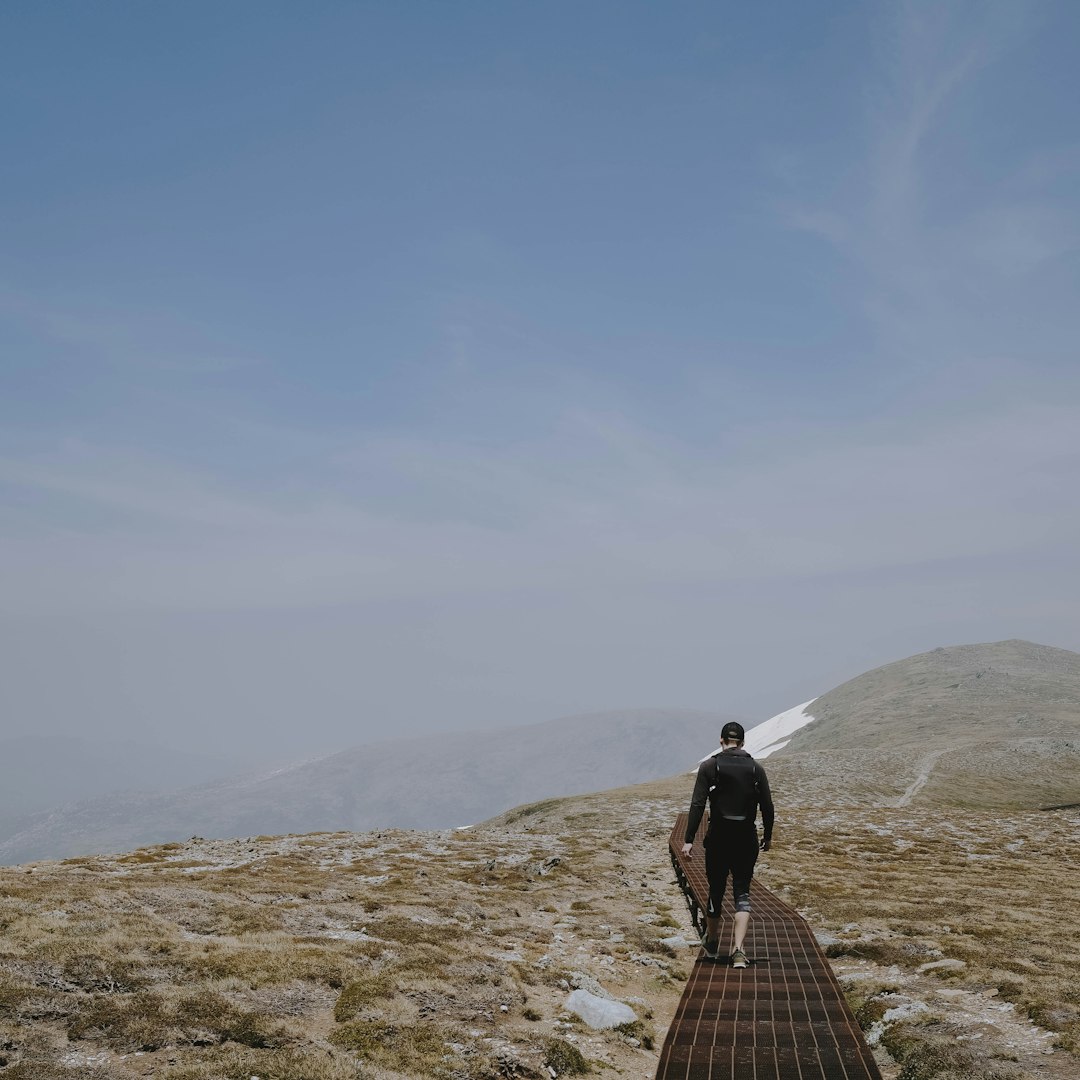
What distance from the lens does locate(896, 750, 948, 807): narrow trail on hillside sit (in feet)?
203

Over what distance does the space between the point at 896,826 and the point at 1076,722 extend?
7925 centimetres

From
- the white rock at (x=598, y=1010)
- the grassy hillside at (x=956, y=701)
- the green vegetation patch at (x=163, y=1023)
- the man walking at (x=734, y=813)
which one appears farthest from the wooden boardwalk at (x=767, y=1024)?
the grassy hillside at (x=956, y=701)

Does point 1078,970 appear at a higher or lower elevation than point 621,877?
higher

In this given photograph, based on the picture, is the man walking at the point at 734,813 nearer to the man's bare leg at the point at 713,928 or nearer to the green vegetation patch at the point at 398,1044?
the man's bare leg at the point at 713,928

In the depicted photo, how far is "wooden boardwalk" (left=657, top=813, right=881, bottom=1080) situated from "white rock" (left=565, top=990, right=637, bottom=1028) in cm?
108

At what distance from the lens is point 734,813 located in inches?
534

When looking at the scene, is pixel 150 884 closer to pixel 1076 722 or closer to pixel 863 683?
pixel 1076 722

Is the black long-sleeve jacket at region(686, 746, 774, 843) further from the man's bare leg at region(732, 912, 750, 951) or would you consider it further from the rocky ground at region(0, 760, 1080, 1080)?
the rocky ground at region(0, 760, 1080, 1080)

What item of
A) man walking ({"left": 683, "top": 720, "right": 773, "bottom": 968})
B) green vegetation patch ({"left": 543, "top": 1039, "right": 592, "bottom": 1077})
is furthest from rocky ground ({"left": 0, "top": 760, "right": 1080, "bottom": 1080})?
man walking ({"left": 683, "top": 720, "right": 773, "bottom": 968})

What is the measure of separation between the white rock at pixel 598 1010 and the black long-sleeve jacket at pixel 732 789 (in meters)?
3.26

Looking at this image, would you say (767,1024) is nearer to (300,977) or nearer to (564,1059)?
(564,1059)

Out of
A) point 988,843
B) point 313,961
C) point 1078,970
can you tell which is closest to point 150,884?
point 313,961

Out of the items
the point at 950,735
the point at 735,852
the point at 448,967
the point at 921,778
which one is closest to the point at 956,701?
the point at 950,735

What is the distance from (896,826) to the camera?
Result: 4541cm
